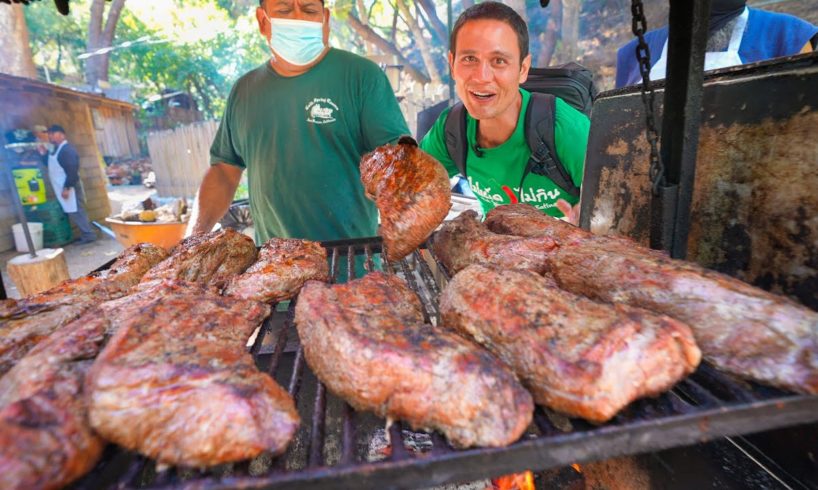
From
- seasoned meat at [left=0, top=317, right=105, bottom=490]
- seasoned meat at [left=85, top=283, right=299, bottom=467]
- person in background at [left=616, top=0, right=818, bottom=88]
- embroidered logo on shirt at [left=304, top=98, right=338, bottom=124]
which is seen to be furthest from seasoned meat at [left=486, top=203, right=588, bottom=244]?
person in background at [left=616, top=0, right=818, bottom=88]

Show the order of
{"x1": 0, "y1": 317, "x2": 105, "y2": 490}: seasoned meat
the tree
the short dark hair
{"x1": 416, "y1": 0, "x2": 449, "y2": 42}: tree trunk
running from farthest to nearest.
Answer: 1. the tree
2. {"x1": 416, "y1": 0, "x2": 449, "y2": 42}: tree trunk
3. the short dark hair
4. {"x1": 0, "y1": 317, "x2": 105, "y2": 490}: seasoned meat

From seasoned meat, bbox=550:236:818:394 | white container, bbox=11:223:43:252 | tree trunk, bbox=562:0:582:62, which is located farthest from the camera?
tree trunk, bbox=562:0:582:62

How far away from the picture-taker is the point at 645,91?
1.85m

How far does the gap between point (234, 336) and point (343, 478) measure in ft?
2.81

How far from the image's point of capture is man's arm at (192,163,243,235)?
4100 millimetres

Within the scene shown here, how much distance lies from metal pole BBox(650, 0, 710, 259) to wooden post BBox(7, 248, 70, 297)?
22.7 feet

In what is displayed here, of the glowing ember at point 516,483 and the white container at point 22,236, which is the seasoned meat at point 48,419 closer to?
the glowing ember at point 516,483

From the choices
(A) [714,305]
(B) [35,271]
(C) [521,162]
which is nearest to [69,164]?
(B) [35,271]

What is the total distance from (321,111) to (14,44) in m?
15.0

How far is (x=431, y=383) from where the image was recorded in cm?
136

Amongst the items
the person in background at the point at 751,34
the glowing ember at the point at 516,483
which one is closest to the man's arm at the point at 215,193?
the glowing ember at the point at 516,483

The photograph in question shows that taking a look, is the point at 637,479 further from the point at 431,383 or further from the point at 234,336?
the point at 234,336

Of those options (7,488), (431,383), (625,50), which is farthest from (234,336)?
(625,50)

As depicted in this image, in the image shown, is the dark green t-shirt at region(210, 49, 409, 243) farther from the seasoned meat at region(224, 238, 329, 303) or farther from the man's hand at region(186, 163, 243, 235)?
the seasoned meat at region(224, 238, 329, 303)
